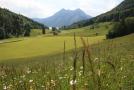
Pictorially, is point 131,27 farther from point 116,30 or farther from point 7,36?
point 7,36

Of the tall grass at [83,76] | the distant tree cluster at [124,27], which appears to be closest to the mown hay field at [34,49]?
the distant tree cluster at [124,27]

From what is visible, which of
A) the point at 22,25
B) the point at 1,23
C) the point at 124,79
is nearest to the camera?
the point at 124,79

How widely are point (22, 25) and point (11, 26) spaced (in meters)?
6.91

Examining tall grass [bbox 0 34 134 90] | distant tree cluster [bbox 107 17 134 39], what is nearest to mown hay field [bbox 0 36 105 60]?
distant tree cluster [bbox 107 17 134 39]

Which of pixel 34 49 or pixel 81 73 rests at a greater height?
pixel 81 73

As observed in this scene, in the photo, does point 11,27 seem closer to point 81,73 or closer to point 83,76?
point 81,73

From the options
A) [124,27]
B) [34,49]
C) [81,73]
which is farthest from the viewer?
[124,27]

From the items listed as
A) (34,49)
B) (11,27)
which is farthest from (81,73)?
(11,27)

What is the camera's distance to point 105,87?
4.79 meters

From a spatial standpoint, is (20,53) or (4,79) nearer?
(4,79)

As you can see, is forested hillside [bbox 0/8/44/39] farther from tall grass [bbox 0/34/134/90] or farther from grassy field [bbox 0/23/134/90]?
tall grass [bbox 0/34/134/90]

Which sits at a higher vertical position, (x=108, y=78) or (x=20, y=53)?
(x=108, y=78)

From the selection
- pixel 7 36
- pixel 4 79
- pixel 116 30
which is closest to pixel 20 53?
pixel 116 30

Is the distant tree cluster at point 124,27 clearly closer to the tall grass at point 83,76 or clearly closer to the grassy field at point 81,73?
the grassy field at point 81,73
